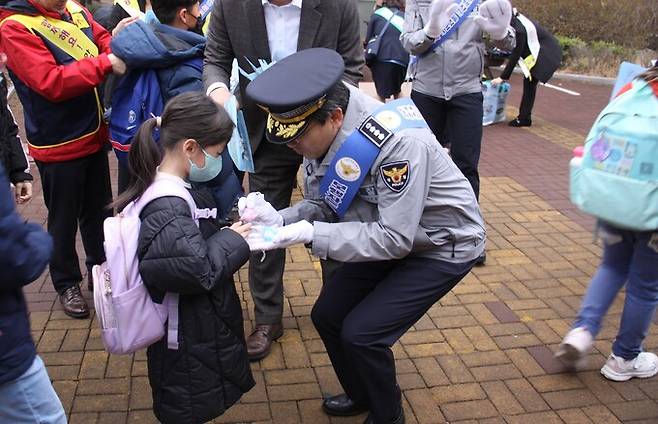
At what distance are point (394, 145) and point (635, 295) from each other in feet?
→ 5.19

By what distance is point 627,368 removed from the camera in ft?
10.4

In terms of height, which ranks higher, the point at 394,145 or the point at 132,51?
the point at 394,145

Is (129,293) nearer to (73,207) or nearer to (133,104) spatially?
(133,104)

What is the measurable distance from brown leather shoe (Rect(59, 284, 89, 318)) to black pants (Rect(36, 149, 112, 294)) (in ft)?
0.11

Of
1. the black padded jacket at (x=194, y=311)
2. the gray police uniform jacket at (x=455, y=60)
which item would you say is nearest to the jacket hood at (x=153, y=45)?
the black padded jacket at (x=194, y=311)

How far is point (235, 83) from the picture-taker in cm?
323

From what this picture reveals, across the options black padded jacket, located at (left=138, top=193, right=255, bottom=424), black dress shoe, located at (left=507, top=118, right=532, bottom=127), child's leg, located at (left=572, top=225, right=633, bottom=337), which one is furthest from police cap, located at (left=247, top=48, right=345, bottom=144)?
black dress shoe, located at (left=507, top=118, right=532, bottom=127)

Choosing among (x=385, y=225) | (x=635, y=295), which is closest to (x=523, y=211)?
(x=635, y=295)

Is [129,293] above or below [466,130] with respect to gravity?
above

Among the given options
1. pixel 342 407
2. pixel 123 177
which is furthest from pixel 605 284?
pixel 123 177

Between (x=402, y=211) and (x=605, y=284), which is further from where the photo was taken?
(x=605, y=284)

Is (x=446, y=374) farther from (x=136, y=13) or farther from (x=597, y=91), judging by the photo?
A: (x=597, y=91)

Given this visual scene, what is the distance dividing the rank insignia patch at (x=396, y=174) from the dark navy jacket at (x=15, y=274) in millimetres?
1101

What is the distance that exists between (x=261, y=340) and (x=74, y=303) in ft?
3.79
